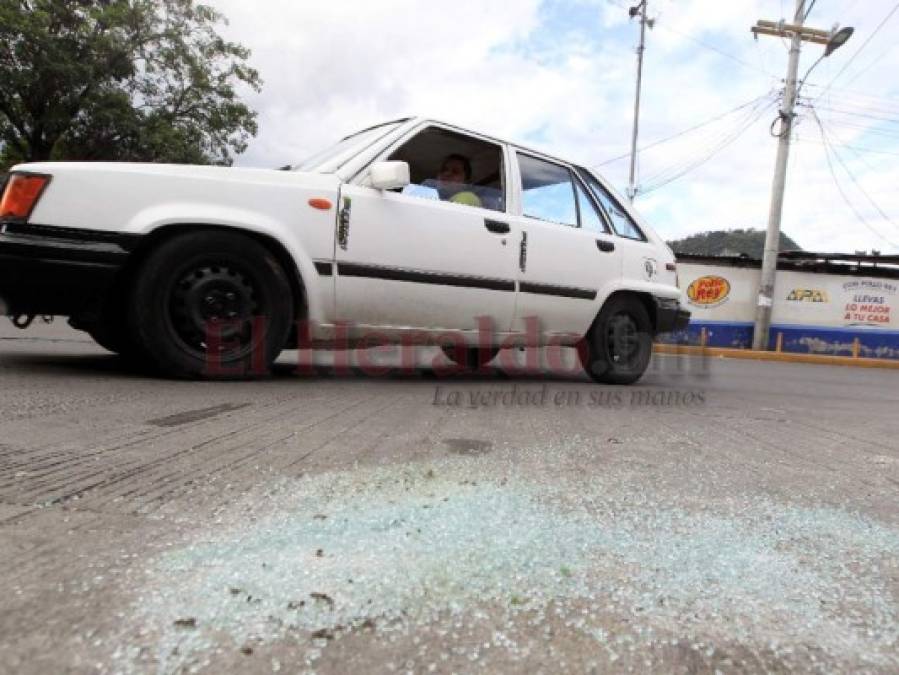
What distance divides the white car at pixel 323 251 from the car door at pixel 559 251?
13 millimetres

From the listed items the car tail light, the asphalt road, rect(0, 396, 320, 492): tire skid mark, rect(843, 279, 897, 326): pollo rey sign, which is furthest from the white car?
rect(843, 279, 897, 326): pollo rey sign

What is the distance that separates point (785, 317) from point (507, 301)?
15.7 meters

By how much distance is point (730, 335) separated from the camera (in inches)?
664

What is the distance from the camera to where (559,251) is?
4137 mm

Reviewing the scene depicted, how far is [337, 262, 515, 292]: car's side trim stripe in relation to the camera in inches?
131

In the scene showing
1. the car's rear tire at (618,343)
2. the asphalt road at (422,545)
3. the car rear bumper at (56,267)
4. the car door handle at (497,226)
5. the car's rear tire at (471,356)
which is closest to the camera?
the asphalt road at (422,545)

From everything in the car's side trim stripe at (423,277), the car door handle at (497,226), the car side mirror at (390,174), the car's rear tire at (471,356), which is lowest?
the car's rear tire at (471,356)

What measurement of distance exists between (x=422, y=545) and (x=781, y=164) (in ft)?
56.2

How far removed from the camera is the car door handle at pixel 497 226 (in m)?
3.77

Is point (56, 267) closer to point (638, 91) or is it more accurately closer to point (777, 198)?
point (777, 198)

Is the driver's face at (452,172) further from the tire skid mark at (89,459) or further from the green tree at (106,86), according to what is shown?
the green tree at (106,86)

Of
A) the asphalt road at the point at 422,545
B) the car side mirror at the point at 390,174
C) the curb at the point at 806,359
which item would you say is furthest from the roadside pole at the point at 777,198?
the car side mirror at the point at 390,174

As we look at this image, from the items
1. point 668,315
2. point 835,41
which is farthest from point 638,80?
point 668,315

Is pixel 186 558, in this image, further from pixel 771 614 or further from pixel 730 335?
pixel 730 335
